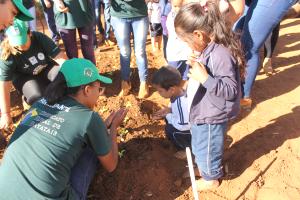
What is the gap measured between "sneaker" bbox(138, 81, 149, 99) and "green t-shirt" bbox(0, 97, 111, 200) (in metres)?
2.00

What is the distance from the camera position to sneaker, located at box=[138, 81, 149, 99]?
4.22 metres

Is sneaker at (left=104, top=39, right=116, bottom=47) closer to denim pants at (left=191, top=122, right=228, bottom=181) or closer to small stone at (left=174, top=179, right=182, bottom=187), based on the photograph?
small stone at (left=174, top=179, right=182, bottom=187)

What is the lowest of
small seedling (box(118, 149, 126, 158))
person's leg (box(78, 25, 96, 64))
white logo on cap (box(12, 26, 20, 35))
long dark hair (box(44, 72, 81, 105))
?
small seedling (box(118, 149, 126, 158))

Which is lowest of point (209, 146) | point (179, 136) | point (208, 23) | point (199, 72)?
point (179, 136)

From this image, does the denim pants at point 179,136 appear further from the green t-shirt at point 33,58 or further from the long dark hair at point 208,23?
the green t-shirt at point 33,58

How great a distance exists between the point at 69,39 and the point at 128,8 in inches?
36.7

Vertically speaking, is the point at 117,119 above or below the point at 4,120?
above

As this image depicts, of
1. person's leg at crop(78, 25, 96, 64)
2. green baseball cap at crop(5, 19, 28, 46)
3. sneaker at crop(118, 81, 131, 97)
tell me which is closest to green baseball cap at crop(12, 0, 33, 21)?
green baseball cap at crop(5, 19, 28, 46)

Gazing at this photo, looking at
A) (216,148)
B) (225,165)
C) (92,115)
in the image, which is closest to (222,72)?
(216,148)

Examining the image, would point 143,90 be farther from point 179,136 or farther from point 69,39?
point 179,136

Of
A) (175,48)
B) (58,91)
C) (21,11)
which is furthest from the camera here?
(175,48)

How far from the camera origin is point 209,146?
2.62m

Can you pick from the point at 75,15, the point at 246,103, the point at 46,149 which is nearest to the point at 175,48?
the point at 246,103

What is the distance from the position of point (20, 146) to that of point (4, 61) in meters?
1.54
